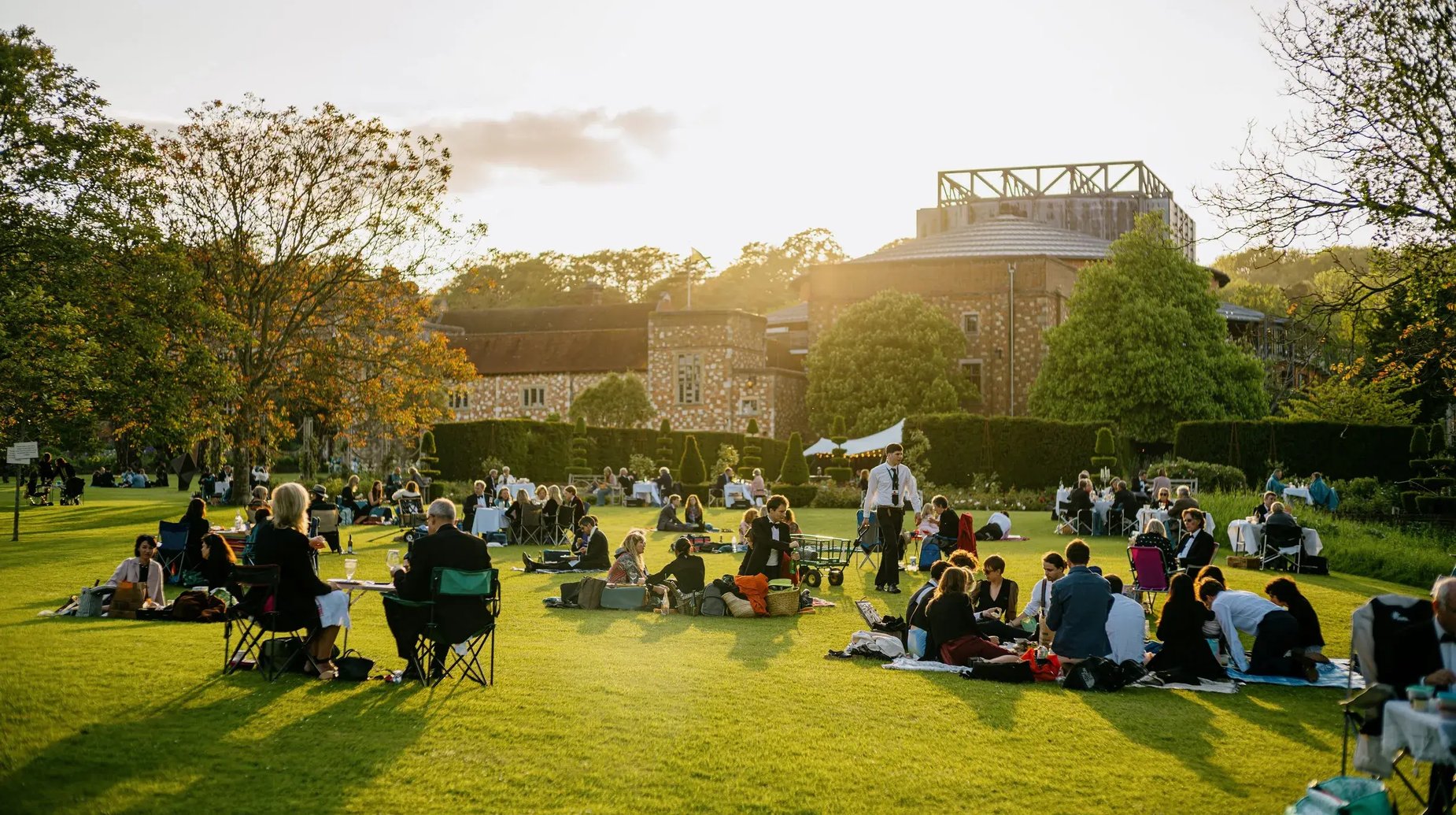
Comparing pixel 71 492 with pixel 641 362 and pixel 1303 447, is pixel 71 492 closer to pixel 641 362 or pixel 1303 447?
pixel 641 362

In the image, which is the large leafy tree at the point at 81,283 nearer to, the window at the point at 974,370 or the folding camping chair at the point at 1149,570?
the folding camping chair at the point at 1149,570

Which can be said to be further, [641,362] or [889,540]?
[641,362]

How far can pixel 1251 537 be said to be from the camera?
19.4m

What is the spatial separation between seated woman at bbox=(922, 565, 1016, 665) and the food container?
459 cm

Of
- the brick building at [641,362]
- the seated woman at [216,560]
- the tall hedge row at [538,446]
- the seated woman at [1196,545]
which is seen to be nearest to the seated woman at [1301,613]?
the seated woman at [1196,545]

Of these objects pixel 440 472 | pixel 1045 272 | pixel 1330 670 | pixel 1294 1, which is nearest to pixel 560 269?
pixel 1045 272

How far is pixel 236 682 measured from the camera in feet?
28.3

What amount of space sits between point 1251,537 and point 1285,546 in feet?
4.05

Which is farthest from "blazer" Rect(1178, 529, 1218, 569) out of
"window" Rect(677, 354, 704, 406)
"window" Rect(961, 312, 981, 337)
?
"window" Rect(677, 354, 704, 406)

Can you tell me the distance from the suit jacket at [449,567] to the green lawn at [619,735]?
475mm

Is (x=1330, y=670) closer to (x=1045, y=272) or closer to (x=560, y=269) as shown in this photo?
(x=1045, y=272)

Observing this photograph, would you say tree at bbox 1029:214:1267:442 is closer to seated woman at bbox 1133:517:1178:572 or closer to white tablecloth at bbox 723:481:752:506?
white tablecloth at bbox 723:481:752:506

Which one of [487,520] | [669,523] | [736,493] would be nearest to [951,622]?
[487,520]

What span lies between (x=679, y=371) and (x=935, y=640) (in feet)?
162
